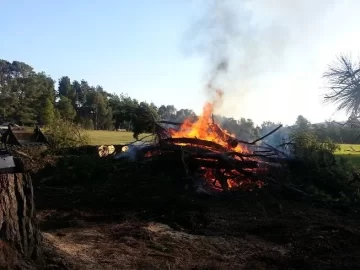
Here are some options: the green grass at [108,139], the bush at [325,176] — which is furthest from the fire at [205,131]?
the green grass at [108,139]

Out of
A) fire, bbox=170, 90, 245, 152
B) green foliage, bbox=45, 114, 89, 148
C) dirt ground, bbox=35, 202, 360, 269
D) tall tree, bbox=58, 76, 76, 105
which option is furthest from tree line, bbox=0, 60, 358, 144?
dirt ground, bbox=35, 202, 360, 269

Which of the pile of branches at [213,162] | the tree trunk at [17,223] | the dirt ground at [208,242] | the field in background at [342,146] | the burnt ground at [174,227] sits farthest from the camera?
the field in background at [342,146]

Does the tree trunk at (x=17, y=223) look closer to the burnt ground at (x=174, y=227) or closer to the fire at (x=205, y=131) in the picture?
the burnt ground at (x=174, y=227)

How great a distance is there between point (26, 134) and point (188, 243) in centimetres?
1359

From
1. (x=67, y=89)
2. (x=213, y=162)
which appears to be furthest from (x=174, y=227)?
(x=67, y=89)

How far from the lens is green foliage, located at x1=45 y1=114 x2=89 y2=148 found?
55.1 ft

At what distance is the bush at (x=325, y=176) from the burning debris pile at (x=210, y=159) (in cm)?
56

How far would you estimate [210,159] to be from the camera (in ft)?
A: 32.5

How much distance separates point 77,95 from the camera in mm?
83625

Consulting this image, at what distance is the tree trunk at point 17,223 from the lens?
3596 millimetres

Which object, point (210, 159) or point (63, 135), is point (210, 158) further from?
point (63, 135)

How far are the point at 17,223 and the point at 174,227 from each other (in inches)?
122

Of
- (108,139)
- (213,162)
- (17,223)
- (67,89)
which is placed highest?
(67,89)

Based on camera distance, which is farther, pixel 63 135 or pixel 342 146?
pixel 342 146
